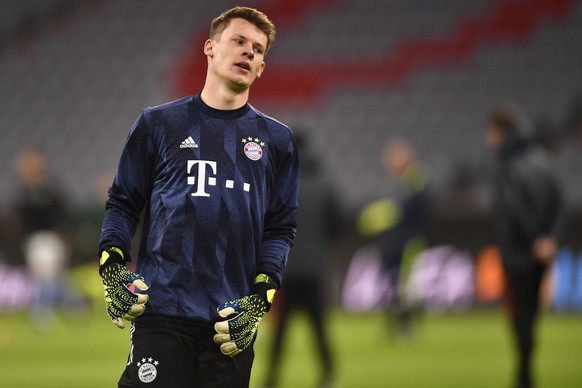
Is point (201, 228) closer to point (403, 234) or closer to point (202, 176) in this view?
point (202, 176)

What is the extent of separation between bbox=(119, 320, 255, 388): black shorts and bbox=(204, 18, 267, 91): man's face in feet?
3.35

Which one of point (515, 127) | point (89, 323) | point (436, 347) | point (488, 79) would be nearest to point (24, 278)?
point (89, 323)

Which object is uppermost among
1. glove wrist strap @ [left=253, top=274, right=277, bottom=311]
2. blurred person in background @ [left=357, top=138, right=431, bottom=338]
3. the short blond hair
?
blurred person in background @ [left=357, top=138, right=431, bottom=338]

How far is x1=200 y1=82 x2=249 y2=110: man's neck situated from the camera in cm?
454

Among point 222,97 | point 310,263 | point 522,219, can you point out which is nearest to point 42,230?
point 310,263

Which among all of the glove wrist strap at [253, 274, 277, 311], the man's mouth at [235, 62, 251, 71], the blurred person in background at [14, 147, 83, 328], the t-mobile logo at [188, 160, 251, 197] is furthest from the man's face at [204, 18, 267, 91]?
the blurred person in background at [14, 147, 83, 328]

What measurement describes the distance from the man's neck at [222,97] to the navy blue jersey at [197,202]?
3cm

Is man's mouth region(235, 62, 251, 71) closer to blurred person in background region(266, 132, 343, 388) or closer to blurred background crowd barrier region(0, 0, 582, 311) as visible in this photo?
blurred person in background region(266, 132, 343, 388)

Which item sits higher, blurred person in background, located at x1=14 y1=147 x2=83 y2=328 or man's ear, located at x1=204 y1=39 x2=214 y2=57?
blurred person in background, located at x1=14 y1=147 x2=83 y2=328

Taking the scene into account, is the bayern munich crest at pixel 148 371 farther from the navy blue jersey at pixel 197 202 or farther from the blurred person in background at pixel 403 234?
the blurred person in background at pixel 403 234

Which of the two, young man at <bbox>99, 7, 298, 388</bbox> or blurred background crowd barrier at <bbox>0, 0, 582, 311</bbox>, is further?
blurred background crowd barrier at <bbox>0, 0, 582, 311</bbox>

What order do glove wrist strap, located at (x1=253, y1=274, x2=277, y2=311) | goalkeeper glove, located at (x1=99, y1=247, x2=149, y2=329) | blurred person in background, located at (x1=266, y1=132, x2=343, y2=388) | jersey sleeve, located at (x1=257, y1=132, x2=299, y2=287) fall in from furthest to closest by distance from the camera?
blurred person in background, located at (x1=266, y1=132, x2=343, y2=388) < jersey sleeve, located at (x1=257, y1=132, x2=299, y2=287) < glove wrist strap, located at (x1=253, y1=274, x2=277, y2=311) < goalkeeper glove, located at (x1=99, y1=247, x2=149, y2=329)

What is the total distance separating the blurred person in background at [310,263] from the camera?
10.2 m

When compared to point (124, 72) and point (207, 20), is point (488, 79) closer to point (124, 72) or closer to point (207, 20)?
point (207, 20)
